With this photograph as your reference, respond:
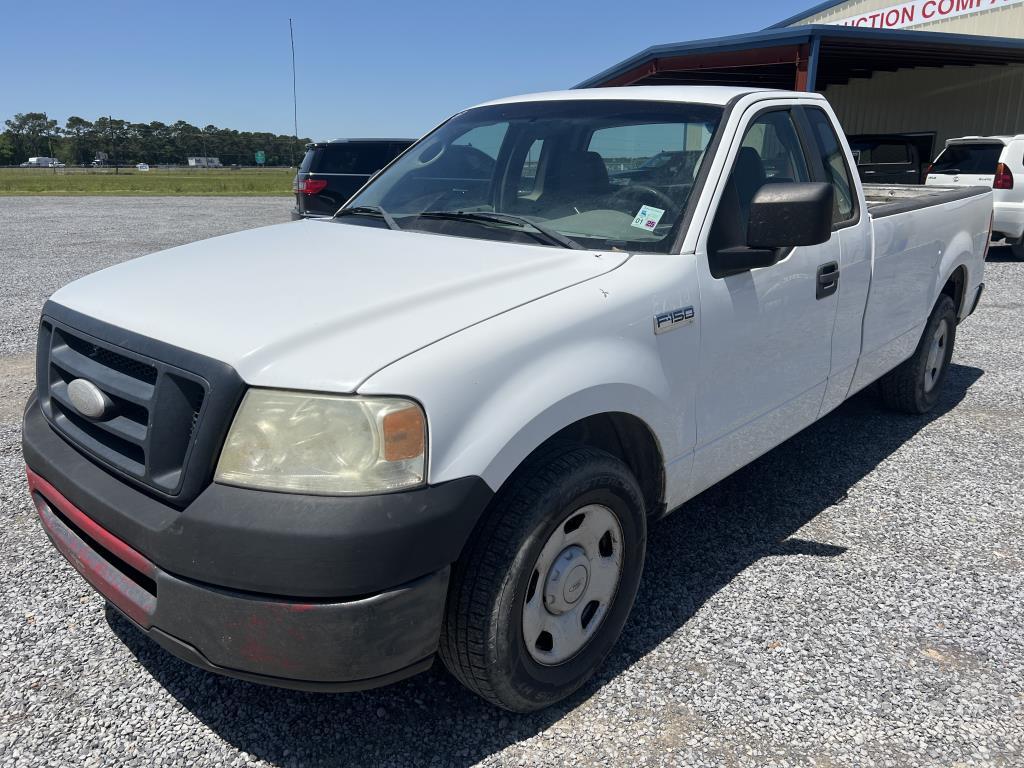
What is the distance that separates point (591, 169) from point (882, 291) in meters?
1.80

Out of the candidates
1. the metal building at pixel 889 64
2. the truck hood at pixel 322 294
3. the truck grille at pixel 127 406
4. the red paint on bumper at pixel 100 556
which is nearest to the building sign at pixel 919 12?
the metal building at pixel 889 64

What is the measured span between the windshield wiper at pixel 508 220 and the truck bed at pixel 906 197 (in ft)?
6.90

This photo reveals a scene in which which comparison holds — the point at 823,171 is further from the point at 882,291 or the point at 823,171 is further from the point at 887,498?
the point at 887,498

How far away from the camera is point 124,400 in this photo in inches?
87.4

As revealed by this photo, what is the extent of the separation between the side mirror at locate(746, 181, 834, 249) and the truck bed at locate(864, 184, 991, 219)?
164 centimetres

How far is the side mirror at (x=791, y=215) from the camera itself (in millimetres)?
2701

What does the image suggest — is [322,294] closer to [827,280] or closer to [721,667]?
[721,667]

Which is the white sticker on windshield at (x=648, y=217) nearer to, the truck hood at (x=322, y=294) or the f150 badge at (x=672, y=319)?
the truck hood at (x=322, y=294)

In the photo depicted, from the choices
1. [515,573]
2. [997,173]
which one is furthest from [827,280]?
[997,173]

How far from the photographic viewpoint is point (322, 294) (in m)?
2.39

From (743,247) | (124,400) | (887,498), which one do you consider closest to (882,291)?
(887,498)

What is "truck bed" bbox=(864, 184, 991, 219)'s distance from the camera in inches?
176

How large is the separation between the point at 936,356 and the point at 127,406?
4.94 meters

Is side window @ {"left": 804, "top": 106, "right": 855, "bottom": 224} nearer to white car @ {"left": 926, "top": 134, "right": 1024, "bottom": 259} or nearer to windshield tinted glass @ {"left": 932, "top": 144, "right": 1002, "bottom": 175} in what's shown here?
white car @ {"left": 926, "top": 134, "right": 1024, "bottom": 259}
